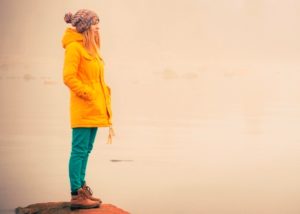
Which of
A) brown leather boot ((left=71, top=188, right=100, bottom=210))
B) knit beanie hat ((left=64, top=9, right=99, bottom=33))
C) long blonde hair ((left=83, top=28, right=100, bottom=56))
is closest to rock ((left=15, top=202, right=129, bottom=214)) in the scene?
brown leather boot ((left=71, top=188, right=100, bottom=210))

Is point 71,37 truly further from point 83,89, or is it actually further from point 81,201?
point 81,201

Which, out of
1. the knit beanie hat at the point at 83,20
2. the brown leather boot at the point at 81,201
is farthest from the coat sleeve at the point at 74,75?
the brown leather boot at the point at 81,201

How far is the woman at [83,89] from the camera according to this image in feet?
14.6

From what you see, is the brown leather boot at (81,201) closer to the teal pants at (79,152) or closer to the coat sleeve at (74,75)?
the teal pants at (79,152)

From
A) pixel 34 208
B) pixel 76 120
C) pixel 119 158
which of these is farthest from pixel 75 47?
pixel 119 158

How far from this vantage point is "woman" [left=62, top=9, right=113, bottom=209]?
445 cm

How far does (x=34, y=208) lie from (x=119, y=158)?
2.97 meters

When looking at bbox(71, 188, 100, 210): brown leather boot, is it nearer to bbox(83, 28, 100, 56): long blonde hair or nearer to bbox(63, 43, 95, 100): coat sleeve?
bbox(63, 43, 95, 100): coat sleeve

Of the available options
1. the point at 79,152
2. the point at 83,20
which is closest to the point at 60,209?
the point at 79,152

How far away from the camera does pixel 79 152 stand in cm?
453

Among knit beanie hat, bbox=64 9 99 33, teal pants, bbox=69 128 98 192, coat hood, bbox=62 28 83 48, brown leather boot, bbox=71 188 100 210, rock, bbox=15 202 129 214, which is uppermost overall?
knit beanie hat, bbox=64 9 99 33

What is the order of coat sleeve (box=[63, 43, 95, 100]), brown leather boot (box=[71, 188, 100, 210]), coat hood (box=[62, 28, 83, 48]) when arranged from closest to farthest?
1. coat sleeve (box=[63, 43, 95, 100])
2. coat hood (box=[62, 28, 83, 48])
3. brown leather boot (box=[71, 188, 100, 210])

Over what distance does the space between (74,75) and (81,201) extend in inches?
33.8

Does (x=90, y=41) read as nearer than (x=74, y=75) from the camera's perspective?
No
